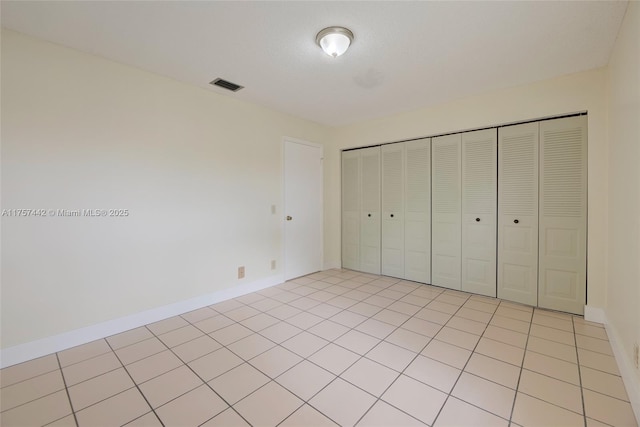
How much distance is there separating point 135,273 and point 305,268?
7.52 ft

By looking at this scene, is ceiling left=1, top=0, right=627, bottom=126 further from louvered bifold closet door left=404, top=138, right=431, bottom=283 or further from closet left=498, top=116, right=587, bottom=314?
louvered bifold closet door left=404, top=138, right=431, bottom=283

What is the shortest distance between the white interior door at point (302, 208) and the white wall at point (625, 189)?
3.28 meters

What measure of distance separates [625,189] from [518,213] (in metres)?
1.14

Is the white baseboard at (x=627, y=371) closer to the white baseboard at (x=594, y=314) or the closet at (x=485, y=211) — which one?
the white baseboard at (x=594, y=314)

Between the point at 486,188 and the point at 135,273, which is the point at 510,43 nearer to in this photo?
the point at 486,188

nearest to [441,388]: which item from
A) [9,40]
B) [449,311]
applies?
[449,311]

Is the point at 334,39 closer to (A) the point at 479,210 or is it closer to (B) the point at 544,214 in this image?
(A) the point at 479,210

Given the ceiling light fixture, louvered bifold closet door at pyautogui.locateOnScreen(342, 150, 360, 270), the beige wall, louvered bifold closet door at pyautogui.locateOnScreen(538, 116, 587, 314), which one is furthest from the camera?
louvered bifold closet door at pyautogui.locateOnScreen(342, 150, 360, 270)

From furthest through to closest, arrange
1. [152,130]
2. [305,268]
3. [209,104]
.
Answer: [305,268]
[209,104]
[152,130]

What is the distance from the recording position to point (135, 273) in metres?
2.55

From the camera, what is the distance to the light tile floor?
4.92 ft

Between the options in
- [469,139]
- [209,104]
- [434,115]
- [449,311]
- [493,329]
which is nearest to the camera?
[493,329]

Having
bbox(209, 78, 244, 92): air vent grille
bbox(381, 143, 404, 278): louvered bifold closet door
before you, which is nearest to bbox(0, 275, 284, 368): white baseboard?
bbox(381, 143, 404, 278): louvered bifold closet door

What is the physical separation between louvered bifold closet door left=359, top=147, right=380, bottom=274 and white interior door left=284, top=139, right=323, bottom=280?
0.70 meters
